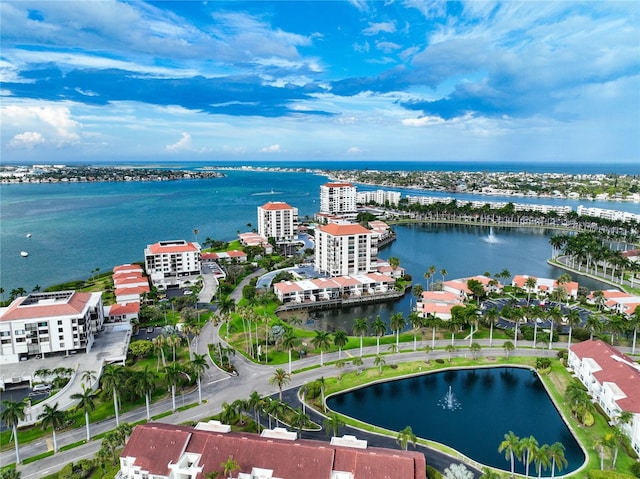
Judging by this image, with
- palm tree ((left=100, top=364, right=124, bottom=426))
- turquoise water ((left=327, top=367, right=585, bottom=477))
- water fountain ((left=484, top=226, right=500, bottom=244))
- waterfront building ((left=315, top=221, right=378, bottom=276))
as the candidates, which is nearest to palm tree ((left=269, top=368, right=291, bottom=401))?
turquoise water ((left=327, top=367, right=585, bottom=477))

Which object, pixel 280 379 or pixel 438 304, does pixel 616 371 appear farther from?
pixel 280 379

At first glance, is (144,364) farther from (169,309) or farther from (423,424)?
(423,424)

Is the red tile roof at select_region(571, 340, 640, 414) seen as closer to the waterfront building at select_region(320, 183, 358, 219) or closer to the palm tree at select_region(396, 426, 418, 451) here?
the palm tree at select_region(396, 426, 418, 451)

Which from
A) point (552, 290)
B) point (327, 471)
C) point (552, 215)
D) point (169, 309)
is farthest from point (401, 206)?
point (327, 471)

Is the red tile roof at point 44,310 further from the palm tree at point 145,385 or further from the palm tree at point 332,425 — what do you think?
the palm tree at point 332,425

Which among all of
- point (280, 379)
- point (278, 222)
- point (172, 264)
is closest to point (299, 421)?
point (280, 379)

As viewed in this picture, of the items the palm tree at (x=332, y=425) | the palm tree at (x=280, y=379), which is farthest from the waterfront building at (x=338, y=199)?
the palm tree at (x=332, y=425)
